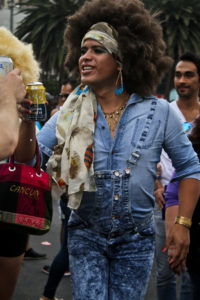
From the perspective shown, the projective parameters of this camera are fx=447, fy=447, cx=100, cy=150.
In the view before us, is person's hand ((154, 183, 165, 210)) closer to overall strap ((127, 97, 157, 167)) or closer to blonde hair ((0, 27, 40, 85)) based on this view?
overall strap ((127, 97, 157, 167))

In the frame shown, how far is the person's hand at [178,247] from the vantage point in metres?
2.67

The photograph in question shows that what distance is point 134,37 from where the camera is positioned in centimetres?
284

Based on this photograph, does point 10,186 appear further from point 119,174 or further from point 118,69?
point 118,69

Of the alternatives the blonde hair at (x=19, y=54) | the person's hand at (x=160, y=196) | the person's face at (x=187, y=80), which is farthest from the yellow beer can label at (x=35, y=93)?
the person's face at (x=187, y=80)

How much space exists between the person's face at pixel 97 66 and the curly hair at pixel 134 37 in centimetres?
10

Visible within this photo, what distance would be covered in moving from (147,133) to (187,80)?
6.81 feet

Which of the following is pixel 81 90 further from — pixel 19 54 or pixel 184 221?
pixel 184 221

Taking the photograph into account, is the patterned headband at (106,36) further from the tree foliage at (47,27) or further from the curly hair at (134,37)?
the tree foliage at (47,27)

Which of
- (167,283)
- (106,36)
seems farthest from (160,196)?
(106,36)

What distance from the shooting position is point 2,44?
7.89 feet

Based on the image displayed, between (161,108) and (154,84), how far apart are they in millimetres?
307

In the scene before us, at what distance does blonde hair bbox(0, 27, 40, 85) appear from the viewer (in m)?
2.42

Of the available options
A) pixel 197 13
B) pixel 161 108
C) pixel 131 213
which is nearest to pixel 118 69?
pixel 161 108

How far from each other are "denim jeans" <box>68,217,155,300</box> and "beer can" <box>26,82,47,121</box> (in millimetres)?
723
